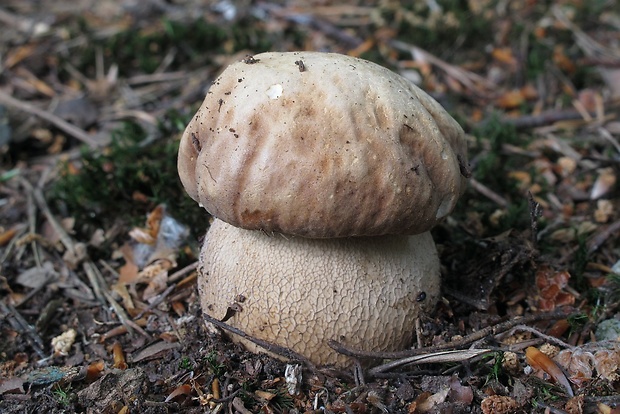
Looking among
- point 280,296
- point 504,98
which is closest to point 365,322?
point 280,296

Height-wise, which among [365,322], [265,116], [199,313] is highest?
[265,116]

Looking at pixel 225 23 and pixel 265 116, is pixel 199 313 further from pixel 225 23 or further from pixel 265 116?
pixel 225 23

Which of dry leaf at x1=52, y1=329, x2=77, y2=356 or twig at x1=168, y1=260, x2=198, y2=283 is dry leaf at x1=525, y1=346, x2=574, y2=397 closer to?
twig at x1=168, y1=260, x2=198, y2=283

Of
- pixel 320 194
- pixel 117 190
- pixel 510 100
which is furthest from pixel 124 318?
pixel 510 100

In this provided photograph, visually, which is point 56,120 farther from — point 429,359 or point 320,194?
point 429,359

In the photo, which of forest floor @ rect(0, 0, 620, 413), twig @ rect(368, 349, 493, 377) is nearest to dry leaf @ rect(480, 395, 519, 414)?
forest floor @ rect(0, 0, 620, 413)

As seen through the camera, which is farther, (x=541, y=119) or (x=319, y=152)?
(x=541, y=119)

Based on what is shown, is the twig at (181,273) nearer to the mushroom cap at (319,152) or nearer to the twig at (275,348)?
the twig at (275,348)
